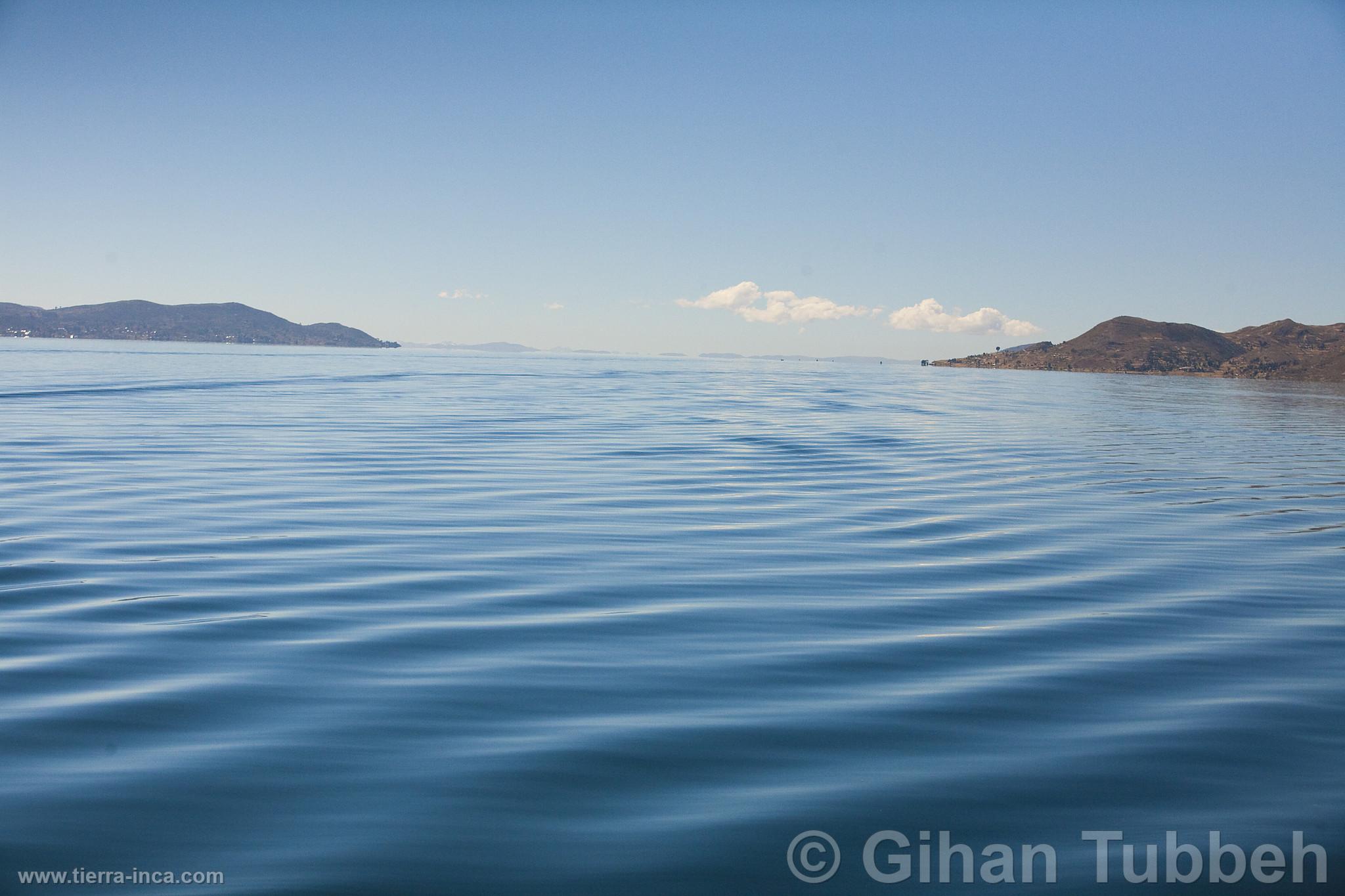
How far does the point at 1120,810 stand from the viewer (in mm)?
4242

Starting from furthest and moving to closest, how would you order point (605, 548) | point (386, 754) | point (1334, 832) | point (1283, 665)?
point (605, 548) < point (1283, 665) < point (386, 754) < point (1334, 832)

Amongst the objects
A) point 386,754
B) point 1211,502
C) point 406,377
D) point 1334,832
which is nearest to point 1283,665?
point 1334,832

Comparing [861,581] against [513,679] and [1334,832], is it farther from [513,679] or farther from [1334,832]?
[1334,832]

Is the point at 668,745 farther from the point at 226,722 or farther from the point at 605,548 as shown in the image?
the point at 605,548

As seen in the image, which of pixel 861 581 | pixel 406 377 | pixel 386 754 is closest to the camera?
pixel 386 754

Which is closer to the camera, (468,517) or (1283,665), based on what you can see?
(1283,665)

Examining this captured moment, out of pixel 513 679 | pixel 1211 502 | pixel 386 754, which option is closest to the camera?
pixel 386 754

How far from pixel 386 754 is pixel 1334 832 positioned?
14.7 feet

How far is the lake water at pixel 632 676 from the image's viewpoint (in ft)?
13.0

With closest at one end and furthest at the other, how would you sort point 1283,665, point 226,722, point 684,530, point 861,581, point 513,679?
point 226,722 < point 513,679 < point 1283,665 < point 861,581 < point 684,530

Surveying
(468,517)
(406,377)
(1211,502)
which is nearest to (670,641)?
(468,517)

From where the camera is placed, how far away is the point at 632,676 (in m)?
5.91

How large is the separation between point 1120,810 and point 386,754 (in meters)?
3.61

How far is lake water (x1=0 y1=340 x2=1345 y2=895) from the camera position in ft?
13.0
